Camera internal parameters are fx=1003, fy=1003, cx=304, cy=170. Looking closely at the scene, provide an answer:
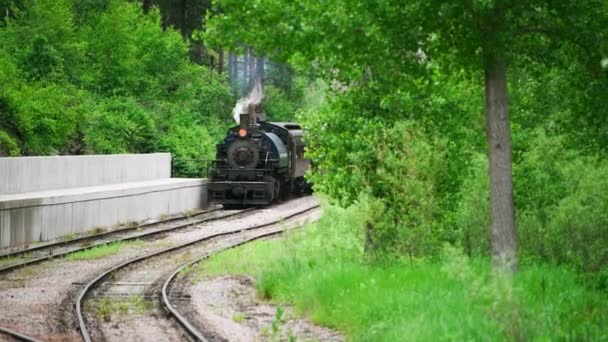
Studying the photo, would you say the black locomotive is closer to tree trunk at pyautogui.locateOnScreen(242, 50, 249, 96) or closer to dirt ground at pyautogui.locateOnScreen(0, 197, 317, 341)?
dirt ground at pyautogui.locateOnScreen(0, 197, 317, 341)

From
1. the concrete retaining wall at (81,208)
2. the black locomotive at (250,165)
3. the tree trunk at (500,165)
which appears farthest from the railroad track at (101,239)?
the tree trunk at (500,165)

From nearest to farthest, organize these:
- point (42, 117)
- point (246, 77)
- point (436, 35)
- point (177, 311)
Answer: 1. point (436, 35)
2. point (177, 311)
3. point (42, 117)
4. point (246, 77)

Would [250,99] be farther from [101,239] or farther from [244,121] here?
[101,239]

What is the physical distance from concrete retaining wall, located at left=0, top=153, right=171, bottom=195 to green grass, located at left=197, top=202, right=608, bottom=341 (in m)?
9.77

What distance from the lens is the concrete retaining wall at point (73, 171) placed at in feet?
90.0

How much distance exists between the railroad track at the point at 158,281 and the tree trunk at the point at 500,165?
4101 mm

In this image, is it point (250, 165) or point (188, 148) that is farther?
point (188, 148)

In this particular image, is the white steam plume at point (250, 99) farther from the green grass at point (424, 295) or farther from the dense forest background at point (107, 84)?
the green grass at point (424, 295)

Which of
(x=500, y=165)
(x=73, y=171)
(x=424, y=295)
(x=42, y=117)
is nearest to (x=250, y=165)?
(x=42, y=117)

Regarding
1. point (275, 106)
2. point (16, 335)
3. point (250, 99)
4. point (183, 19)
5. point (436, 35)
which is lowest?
point (16, 335)

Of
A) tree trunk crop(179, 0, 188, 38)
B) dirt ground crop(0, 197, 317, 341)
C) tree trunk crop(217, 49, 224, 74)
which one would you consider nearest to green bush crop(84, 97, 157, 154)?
tree trunk crop(179, 0, 188, 38)

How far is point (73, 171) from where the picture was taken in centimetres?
3105

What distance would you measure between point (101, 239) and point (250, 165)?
1249 cm

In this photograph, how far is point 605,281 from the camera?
14.3m
